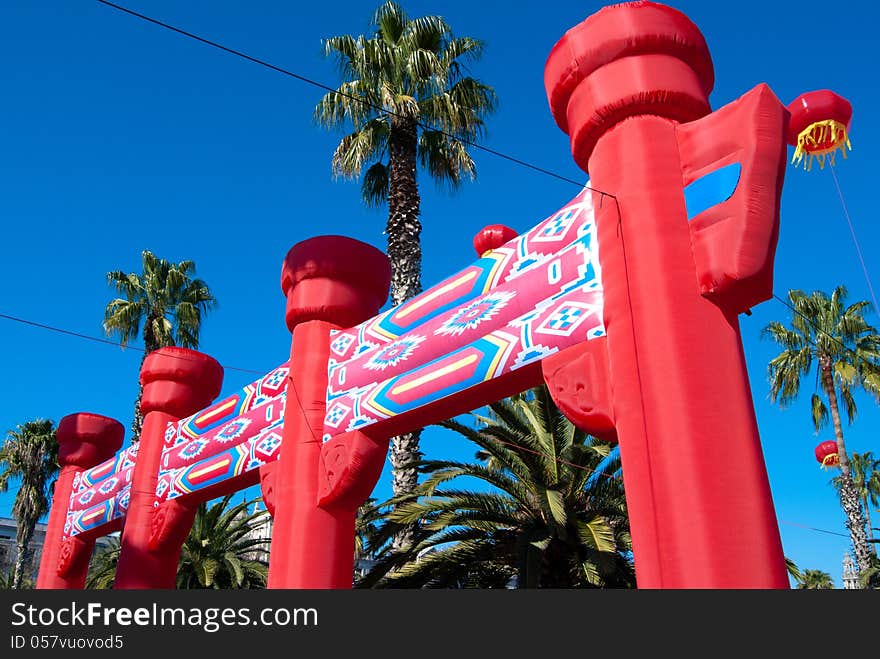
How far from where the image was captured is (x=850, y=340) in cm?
2303

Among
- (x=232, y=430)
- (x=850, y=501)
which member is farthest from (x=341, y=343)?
(x=850, y=501)

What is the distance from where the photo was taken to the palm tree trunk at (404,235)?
1110 cm

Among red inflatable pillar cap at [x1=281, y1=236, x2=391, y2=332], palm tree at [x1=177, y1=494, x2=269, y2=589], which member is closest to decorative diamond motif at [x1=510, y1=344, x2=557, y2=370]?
red inflatable pillar cap at [x1=281, y1=236, x2=391, y2=332]

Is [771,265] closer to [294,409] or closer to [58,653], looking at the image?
[58,653]

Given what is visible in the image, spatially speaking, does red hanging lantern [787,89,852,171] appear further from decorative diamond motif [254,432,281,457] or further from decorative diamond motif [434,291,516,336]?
decorative diamond motif [254,432,281,457]

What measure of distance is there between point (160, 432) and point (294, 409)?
3511mm

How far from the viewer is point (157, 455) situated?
1050 centimetres

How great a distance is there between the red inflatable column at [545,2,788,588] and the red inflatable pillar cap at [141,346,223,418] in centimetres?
678

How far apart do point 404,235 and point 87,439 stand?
6182 millimetres

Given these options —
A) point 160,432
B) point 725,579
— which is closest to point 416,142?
point 160,432

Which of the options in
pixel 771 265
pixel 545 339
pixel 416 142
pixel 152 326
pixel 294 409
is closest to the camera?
pixel 771 265

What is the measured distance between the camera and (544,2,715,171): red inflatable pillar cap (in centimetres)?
558

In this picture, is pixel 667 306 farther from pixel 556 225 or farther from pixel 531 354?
pixel 556 225
